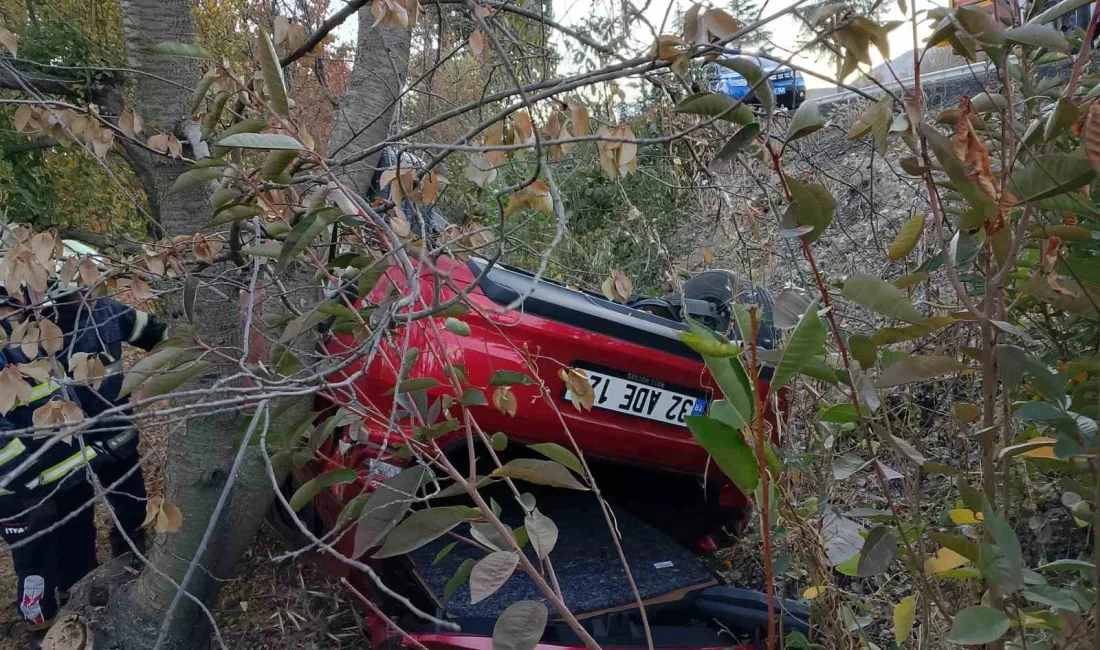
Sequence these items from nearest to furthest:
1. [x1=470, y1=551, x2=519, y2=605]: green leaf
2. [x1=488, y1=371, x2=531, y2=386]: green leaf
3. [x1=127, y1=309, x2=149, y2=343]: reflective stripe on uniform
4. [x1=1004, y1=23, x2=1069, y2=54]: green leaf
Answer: [x1=1004, y1=23, x2=1069, y2=54]: green leaf
[x1=470, y1=551, x2=519, y2=605]: green leaf
[x1=488, y1=371, x2=531, y2=386]: green leaf
[x1=127, y1=309, x2=149, y2=343]: reflective stripe on uniform

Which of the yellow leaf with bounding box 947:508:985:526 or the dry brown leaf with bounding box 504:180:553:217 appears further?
the dry brown leaf with bounding box 504:180:553:217

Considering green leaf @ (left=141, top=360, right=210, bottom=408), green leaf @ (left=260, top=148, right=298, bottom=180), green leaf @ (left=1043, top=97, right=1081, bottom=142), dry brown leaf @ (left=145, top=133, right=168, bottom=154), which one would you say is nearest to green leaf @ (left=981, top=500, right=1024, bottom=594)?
green leaf @ (left=1043, top=97, right=1081, bottom=142)

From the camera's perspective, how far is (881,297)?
44.2 inches

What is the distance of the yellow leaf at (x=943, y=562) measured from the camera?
1.33m

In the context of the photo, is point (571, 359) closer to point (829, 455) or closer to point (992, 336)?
point (829, 455)

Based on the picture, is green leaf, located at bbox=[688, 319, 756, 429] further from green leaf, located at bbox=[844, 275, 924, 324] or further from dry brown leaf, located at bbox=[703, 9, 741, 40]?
dry brown leaf, located at bbox=[703, 9, 741, 40]

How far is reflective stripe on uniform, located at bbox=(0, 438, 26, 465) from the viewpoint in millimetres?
3230

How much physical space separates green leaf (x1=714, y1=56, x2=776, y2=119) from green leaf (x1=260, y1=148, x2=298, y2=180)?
788 mm

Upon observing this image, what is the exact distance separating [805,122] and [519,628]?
88 centimetres

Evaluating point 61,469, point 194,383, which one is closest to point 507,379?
point 194,383

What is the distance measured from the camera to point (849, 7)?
1209 mm

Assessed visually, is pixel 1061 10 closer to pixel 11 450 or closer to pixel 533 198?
pixel 533 198

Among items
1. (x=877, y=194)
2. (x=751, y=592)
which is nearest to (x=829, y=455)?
(x=751, y=592)

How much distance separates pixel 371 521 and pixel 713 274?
2640 millimetres
